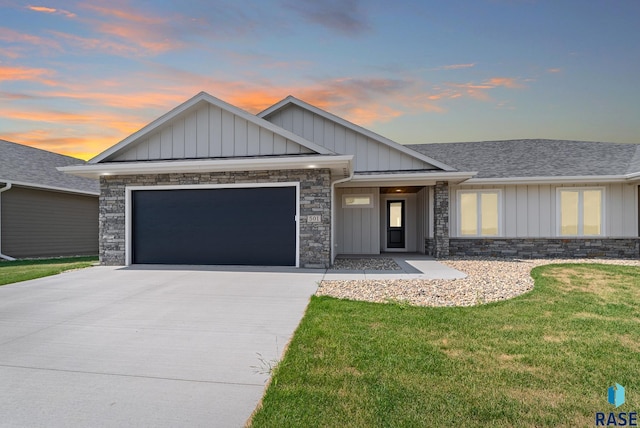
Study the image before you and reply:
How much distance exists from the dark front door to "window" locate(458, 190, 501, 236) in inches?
110

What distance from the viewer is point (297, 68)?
1113 cm

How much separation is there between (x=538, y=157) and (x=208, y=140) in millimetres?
12766

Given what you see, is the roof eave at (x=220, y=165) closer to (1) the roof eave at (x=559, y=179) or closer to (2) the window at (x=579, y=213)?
(1) the roof eave at (x=559, y=179)

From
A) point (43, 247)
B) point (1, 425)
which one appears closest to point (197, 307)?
point (1, 425)

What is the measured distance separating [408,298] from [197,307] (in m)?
3.47

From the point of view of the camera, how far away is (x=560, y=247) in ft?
39.8

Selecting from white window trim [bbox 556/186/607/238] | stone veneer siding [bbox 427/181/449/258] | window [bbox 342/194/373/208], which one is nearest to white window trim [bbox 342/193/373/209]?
window [bbox 342/194/373/208]

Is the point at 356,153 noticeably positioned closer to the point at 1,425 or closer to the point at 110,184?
the point at 110,184

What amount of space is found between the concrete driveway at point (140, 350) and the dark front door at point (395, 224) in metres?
8.54

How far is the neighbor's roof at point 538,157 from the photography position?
40.4ft

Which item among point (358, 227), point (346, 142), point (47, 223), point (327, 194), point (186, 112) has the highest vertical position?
point (186, 112)

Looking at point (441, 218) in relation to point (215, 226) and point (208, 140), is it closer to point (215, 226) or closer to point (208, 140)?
point (215, 226)

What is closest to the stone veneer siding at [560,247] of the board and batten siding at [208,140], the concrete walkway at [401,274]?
the concrete walkway at [401,274]

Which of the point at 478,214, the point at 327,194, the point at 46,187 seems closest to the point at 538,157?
the point at 478,214
